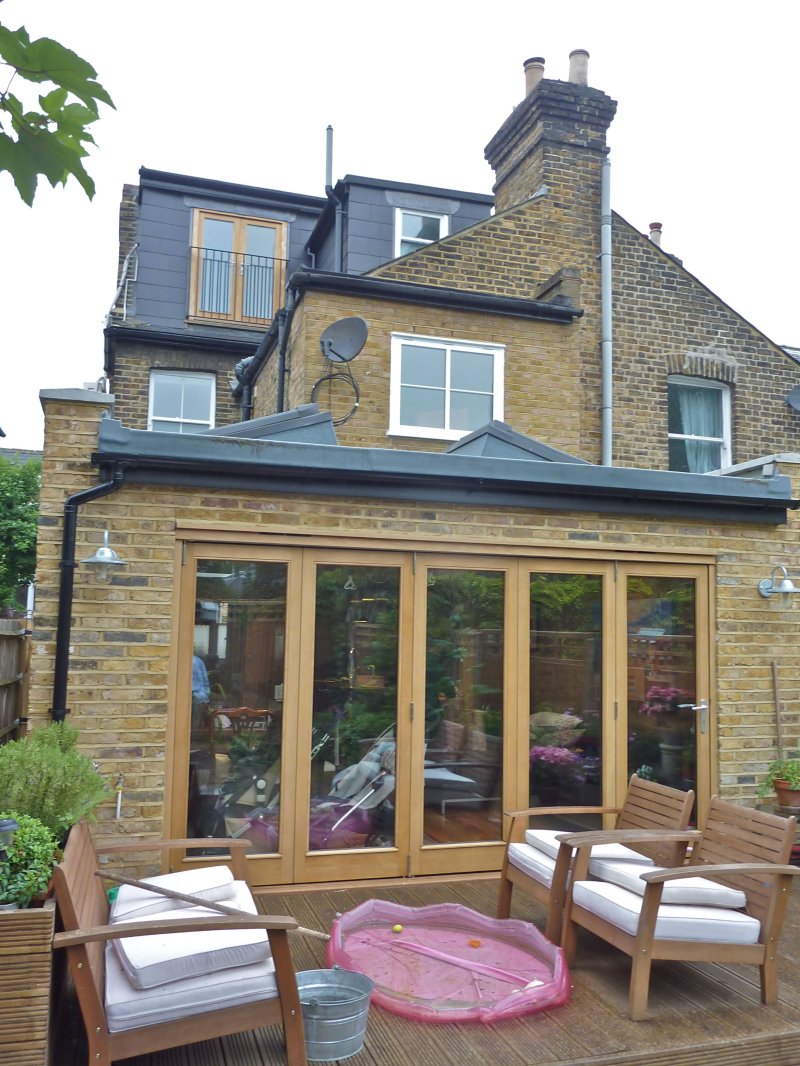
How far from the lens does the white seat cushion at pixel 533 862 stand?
188 inches

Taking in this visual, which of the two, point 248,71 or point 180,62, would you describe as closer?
point 180,62

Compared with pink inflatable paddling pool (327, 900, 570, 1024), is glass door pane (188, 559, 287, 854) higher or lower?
higher

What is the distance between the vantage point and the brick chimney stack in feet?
41.8

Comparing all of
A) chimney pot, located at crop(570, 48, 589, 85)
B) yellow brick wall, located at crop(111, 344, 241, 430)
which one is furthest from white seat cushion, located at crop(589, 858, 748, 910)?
chimney pot, located at crop(570, 48, 589, 85)

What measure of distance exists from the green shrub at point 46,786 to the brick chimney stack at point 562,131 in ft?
36.6

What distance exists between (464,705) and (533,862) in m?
1.39

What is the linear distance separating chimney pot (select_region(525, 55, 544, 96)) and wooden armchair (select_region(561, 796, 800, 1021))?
38.5 ft

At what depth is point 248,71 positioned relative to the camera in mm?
2975

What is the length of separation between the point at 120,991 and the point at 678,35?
4661mm

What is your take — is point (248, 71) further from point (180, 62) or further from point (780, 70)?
point (780, 70)

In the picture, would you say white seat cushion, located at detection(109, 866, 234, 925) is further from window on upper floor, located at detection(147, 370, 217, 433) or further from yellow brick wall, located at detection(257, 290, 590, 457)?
window on upper floor, located at detection(147, 370, 217, 433)

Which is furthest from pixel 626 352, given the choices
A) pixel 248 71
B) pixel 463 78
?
pixel 248 71

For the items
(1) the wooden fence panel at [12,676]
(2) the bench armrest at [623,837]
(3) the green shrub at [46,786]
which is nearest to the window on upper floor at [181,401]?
(1) the wooden fence panel at [12,676]

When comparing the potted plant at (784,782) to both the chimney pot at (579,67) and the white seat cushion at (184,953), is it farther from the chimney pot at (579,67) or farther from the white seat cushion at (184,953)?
the chimney pot at (579,67)
